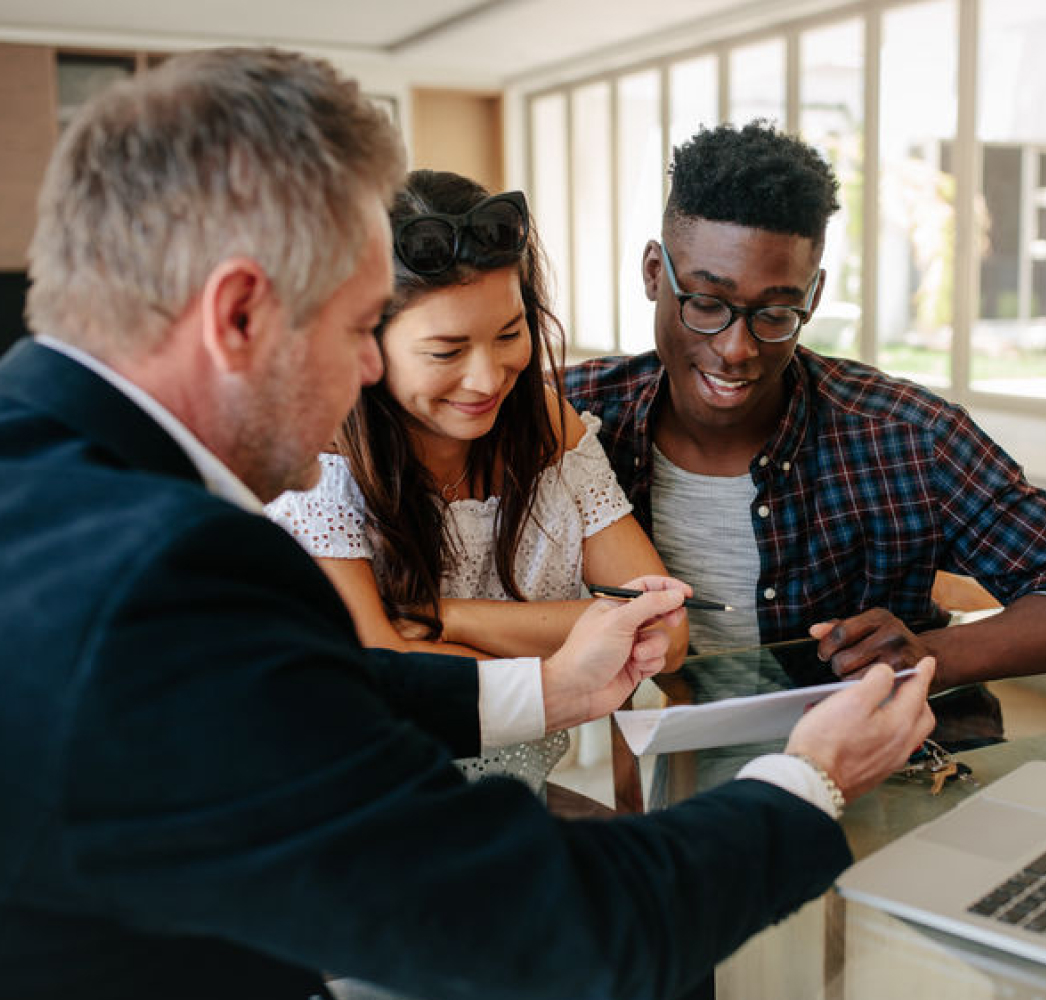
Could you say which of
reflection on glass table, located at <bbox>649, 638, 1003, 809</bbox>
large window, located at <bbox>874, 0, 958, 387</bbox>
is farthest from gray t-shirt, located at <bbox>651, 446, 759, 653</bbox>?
large window, located at <bbox>874, 0, 958, 387</bbox>

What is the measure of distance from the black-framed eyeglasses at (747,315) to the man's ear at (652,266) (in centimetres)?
14

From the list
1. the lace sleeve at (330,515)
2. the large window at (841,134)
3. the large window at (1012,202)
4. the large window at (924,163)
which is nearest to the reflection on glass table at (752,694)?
the lace sleeve at (330,515)

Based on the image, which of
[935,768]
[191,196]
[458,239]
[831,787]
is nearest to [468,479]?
[458,239]

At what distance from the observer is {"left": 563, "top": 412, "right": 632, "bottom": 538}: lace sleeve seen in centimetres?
191

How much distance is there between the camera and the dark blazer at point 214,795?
2.24 ft

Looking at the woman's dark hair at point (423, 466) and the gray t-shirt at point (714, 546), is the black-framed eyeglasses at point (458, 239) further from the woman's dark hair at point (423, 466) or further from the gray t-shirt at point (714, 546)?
the gray t-shirt at point (714, 546)

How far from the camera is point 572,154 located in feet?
32.4

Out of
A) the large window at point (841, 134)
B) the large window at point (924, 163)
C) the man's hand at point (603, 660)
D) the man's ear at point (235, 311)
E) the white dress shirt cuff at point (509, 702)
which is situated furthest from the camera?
the large window at point (841, 134)

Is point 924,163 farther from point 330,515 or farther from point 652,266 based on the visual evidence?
point 330,515

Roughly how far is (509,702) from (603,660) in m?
0.16

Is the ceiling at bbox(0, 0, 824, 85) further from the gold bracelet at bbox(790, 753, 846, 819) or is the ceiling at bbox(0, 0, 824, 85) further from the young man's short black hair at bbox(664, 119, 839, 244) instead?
the gold bracelet at bbox(790, 753, 846, 819)

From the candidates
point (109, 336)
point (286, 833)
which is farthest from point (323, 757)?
point (109, 336)

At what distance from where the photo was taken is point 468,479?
1.89m

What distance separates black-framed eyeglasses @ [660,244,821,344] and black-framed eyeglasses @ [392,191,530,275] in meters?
0.44
